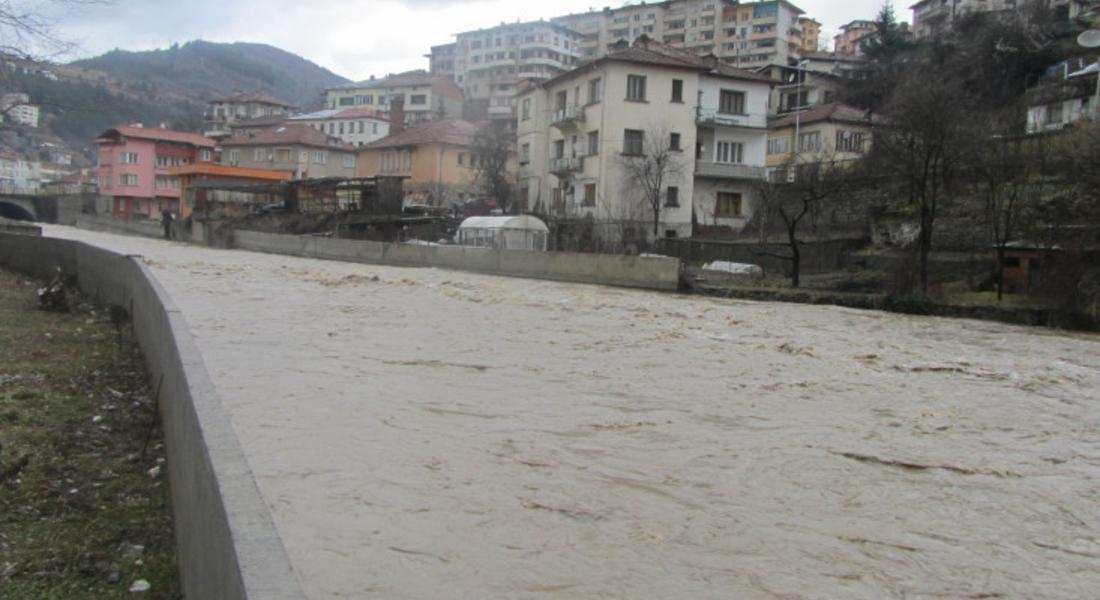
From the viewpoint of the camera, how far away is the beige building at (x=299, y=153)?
81250mm

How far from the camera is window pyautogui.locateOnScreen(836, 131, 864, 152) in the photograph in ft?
179

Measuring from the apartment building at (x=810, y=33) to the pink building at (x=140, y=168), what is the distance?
8109 cm

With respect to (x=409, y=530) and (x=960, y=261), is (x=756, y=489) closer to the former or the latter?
(x=409, y=530)

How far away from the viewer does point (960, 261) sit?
2756 cm

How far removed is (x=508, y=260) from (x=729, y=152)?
69.5 ft

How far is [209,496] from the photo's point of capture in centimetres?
374

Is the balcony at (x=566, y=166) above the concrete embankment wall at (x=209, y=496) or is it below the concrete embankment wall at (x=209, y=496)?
above

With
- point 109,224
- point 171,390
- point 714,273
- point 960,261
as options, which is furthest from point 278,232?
point 171,390

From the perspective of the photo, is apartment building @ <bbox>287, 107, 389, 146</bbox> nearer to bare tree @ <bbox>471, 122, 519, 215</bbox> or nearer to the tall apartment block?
the tall apartment block

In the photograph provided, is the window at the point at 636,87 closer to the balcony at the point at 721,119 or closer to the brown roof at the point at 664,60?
the brown roof at the point at 664,60

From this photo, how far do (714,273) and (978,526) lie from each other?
25216mm

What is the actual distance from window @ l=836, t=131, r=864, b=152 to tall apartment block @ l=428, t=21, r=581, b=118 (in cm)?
6398

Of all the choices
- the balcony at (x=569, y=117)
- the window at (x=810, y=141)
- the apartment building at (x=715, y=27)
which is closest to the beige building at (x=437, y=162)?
the balcony at (x=569, y=117)

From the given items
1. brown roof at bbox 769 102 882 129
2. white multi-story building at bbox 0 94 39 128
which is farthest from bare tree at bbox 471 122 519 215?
white multi-story building at bbox 0 94 39 128
